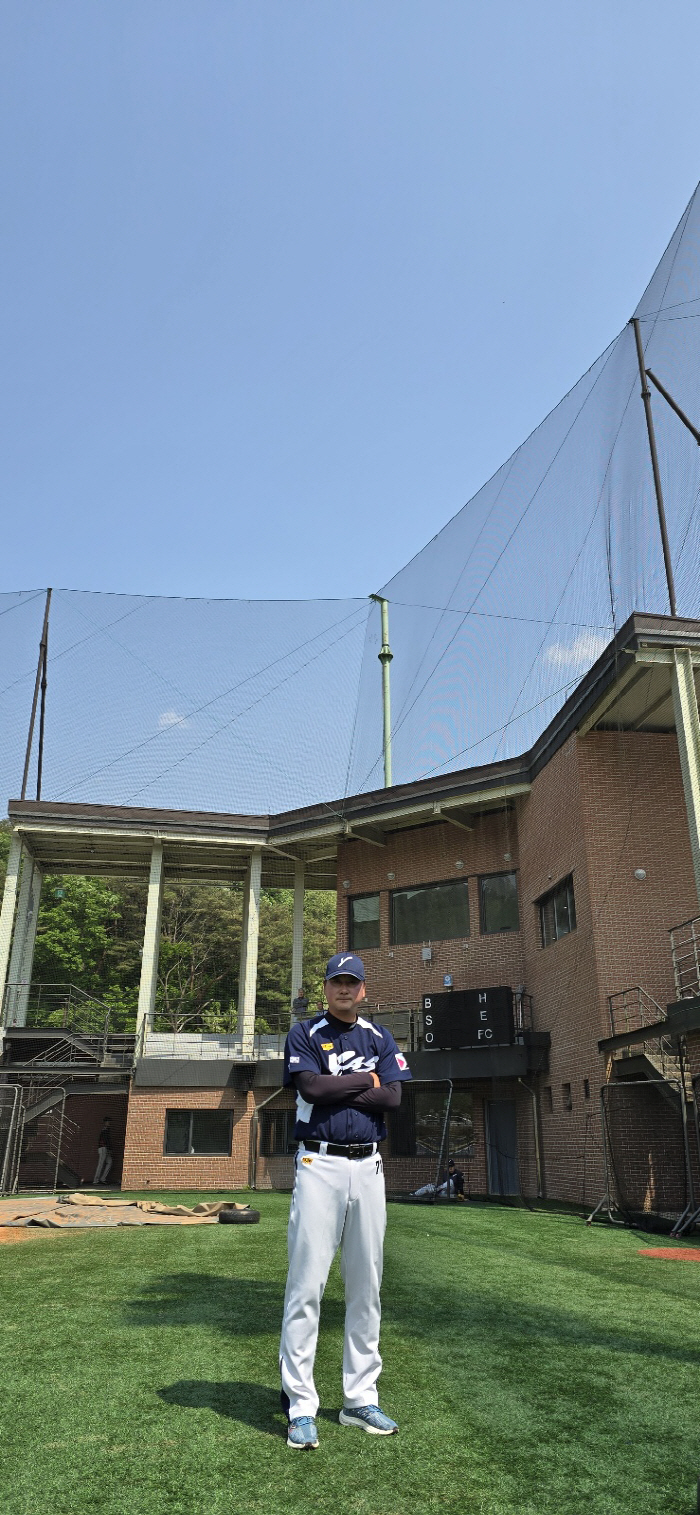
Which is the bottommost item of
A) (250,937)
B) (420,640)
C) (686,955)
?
(686,955)

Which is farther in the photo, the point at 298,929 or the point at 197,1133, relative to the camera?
the point at 298,929

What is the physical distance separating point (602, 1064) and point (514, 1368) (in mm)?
11029

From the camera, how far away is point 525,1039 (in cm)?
1744

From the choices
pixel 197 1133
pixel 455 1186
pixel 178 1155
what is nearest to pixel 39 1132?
pixel 178 1155

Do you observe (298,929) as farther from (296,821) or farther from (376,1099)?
(376,1099)

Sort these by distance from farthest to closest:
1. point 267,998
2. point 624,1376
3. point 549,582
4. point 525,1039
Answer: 1. point 267,998
2. point 525,1039
3. point 549,582
4. point 624,1376

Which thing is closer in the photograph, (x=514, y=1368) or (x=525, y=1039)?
→ (x=514, y=1368)

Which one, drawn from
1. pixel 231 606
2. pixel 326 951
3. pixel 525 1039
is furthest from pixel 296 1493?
pixel 326 951

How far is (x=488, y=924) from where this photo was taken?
2012 centimetres

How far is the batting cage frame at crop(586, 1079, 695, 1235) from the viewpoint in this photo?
12883 mm

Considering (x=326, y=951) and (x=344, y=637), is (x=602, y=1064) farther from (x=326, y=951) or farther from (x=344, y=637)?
(x=326, y=951)

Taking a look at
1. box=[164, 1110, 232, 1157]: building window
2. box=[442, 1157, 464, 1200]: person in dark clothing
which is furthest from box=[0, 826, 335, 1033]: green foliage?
box=[442, 1157, 464, 1200]: person in dark clothing

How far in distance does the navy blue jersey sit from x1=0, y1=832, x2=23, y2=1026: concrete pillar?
19761 mm

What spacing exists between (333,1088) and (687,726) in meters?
10.4
